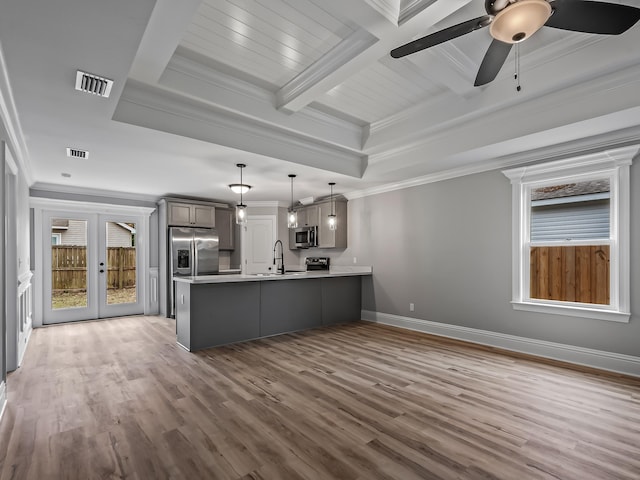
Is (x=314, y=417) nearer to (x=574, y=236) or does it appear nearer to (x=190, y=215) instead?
(x=574, y=236)

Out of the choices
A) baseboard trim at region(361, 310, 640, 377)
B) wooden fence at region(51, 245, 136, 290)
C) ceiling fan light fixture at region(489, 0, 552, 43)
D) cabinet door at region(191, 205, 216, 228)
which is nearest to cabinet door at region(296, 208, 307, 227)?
cabinet door at region(191, 205, 216, 228)

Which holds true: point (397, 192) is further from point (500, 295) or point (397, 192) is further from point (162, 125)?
point (162, 125)

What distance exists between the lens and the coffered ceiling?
7.27 feet

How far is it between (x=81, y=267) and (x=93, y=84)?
5.05 metres

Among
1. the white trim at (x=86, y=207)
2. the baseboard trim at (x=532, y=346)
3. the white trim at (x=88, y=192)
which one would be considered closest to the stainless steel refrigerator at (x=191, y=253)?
the white trim at (x=86, y=207)

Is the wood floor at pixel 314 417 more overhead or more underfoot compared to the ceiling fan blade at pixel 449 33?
more underfoot

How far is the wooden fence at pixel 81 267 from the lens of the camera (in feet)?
Result: 19.9

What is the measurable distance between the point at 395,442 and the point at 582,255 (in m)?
3.32

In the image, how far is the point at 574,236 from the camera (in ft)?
13.1

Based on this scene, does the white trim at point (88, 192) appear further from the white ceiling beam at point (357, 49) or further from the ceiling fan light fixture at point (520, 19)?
the ceiling fan light fixture at point (520, 19)

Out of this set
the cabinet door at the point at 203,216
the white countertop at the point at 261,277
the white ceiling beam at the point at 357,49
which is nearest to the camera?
the white ceiling beam at the point at 357,49

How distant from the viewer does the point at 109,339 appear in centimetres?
498

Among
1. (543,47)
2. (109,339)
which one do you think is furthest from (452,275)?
(109,339)

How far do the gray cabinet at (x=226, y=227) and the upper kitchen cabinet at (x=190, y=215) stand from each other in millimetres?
305
